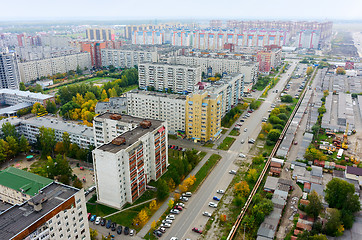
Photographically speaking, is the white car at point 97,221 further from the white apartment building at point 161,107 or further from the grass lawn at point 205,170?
the white apartment building at point 161,107

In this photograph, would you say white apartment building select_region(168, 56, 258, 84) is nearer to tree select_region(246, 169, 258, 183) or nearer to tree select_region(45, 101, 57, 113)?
tree select_region(45, 101, 57, 113)

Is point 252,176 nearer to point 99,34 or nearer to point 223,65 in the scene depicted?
point 223,65

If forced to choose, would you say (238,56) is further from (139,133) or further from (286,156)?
(139,133)

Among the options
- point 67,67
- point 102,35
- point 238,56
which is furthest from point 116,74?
point 102,35

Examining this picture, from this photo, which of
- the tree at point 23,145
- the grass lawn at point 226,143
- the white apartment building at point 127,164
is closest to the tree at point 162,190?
the white apartment building at point 127,164

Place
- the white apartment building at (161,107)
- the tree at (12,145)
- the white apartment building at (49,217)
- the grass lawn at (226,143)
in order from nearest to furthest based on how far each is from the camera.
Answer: the white apartment building at (49,217), the tree at (12,145), the grass lawn at (226,143), the white apartment building at (161,107)

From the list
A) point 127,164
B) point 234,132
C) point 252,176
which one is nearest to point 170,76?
point 234,132

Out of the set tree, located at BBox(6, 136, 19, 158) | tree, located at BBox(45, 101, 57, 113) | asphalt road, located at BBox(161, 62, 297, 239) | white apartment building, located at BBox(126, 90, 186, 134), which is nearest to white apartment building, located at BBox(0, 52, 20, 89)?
tree, located at BBox(45, 101, 57, 113)
